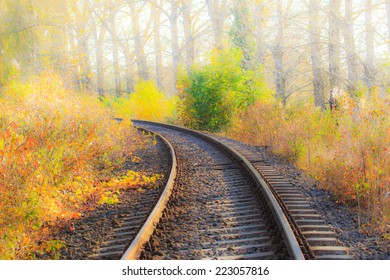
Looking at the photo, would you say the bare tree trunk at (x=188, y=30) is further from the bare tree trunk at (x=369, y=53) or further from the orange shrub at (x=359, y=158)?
the orange shrub at (x=359, y=158)

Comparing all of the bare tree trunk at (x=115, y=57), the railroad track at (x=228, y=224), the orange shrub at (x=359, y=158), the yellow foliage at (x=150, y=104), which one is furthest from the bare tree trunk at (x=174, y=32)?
the railroad track at (x=228, y=224)

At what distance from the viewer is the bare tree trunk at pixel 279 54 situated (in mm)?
15884

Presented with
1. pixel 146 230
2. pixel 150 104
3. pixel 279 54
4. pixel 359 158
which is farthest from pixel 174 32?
pixel 146 230

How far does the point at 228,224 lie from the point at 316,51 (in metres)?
11.9

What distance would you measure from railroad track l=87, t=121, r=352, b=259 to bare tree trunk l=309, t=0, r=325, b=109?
8405 millimetres

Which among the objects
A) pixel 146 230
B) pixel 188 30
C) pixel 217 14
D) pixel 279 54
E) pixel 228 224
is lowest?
pixel 228 224

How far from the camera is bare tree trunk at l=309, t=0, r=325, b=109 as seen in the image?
14719mm

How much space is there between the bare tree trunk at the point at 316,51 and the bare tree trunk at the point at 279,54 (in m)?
1.06

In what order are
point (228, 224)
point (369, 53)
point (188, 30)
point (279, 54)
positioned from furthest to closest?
1. point (188, 30)
2. point (279, 54)
3. point (369, 53)
4. point (228, 224)

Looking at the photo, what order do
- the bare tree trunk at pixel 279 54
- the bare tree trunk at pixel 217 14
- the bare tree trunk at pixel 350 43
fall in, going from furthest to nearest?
the bare tree trunk at pixel 217 14
the bare tree trunk at pixel 279 54
the bare tree trunk at pixel 350 43

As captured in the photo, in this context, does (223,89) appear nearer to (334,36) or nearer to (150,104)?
(334,36)

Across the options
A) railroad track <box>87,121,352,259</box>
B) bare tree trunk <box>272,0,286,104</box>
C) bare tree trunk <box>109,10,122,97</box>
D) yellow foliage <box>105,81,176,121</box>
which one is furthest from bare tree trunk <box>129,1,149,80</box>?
railroad track <box>87,121,352,259</box>

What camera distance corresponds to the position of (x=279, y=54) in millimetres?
17062

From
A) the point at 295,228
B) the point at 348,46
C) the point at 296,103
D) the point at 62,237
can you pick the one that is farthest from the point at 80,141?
the point at 348,46
